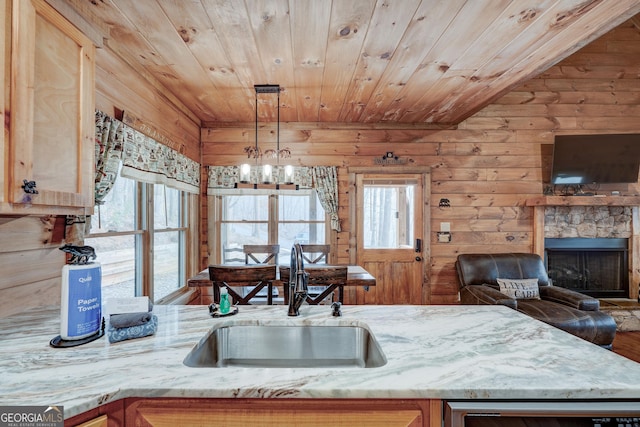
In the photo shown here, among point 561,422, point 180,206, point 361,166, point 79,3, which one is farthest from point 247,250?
point 561,422

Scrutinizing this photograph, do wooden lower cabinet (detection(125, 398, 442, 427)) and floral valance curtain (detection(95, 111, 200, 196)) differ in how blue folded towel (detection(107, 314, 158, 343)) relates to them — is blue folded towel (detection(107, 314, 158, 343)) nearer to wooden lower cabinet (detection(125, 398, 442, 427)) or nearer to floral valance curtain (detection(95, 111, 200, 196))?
wooden lower cabinet (detection(125, 398, 442, 427))

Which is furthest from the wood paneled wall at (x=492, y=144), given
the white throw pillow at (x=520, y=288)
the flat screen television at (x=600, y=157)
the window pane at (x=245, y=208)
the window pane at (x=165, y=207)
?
the window pane at (x=165, y=207)

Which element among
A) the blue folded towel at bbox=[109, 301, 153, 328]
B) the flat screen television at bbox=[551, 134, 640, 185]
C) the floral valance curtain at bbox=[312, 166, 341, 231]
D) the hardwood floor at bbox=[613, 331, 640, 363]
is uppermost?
the flat screen television at bbox=[551, 134, 640, 185]

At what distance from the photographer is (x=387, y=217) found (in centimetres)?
422

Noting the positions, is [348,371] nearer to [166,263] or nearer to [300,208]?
[166,263]

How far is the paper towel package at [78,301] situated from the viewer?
111 cm

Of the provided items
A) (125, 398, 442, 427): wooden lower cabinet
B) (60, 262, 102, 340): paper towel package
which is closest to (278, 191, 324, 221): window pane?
(60, 262, 102, 340): paper towel package

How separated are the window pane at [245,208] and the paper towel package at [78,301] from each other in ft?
9.99

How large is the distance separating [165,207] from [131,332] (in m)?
2.32

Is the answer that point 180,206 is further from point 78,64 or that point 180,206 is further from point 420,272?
point 420,272

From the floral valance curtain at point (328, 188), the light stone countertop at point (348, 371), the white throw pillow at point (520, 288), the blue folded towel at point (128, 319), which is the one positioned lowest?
the white throw pillow at point (520, 288)

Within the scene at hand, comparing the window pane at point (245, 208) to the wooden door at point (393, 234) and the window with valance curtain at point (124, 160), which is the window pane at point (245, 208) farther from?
the wooden door at point (393, 234)

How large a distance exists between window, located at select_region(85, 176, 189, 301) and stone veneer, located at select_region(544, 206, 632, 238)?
4584 millimetres

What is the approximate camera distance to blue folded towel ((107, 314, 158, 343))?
1144mm
